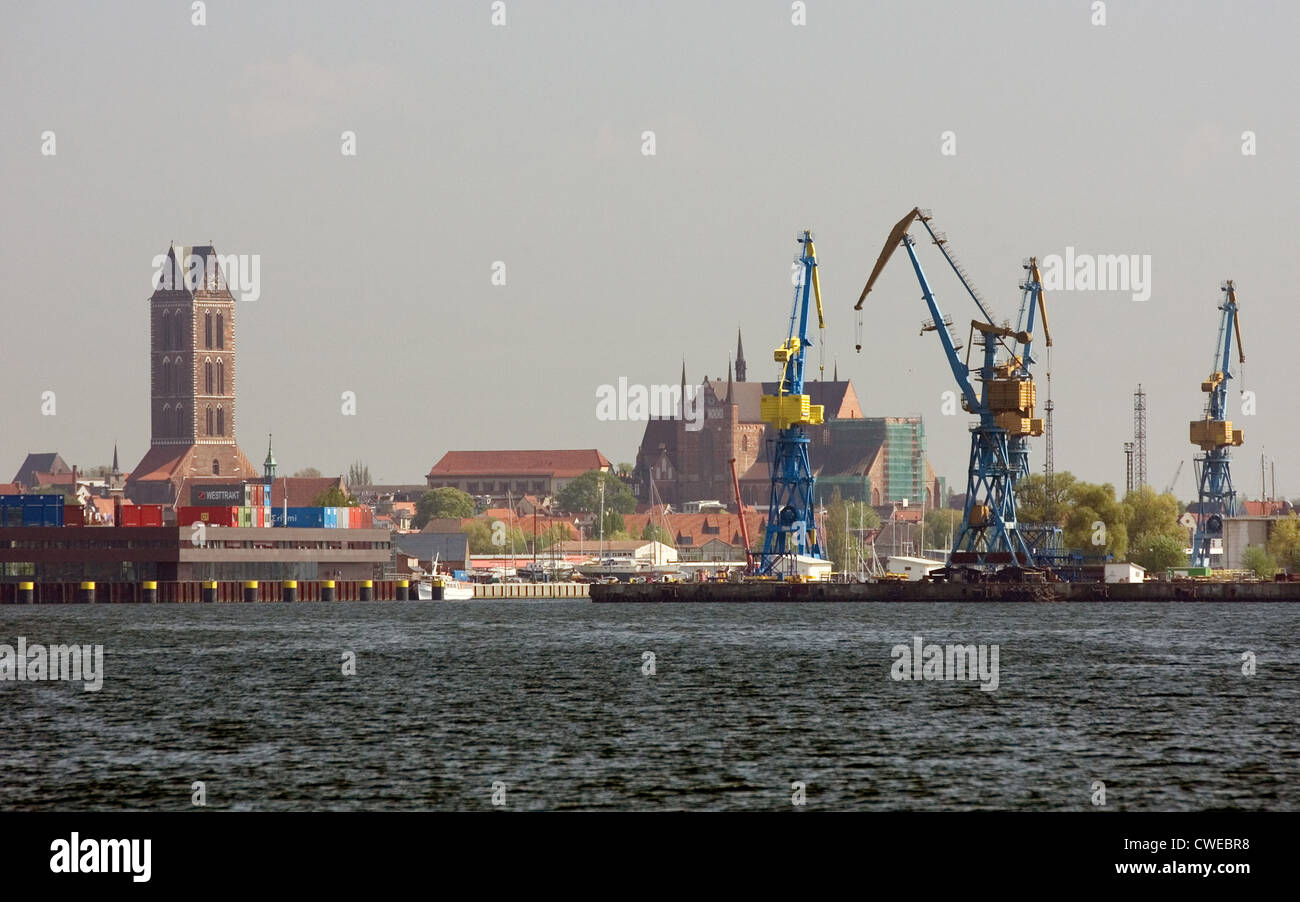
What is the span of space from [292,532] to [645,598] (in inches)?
1351

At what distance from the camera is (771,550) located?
141 metres

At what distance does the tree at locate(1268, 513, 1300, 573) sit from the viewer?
146750 millimetres

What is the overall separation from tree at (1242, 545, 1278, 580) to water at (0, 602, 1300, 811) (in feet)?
210

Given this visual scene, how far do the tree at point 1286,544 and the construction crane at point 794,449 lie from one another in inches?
Result: 1434

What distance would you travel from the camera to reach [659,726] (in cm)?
4134

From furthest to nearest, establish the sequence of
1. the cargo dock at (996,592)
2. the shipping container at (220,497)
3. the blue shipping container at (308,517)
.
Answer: the shipping container at (220,497) < the blue shipping container at (308,517) < the cargo dock at (996,592)

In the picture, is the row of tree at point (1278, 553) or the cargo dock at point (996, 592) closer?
the cargo dock at point (996, 592)

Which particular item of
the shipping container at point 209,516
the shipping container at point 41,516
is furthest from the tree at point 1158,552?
the shipping container at point 41,516

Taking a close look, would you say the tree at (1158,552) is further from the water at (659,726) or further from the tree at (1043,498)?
the water at (659,726)

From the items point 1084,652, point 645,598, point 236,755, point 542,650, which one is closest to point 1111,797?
point 236,755

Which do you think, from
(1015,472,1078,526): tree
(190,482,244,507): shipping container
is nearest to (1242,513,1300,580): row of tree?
(1015,472,1078,526): tree

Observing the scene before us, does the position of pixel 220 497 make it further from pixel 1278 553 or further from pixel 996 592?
pixel 1278 553

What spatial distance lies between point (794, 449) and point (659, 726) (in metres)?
94.5

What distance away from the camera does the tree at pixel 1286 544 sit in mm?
146750
